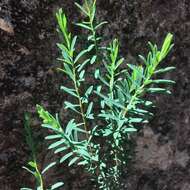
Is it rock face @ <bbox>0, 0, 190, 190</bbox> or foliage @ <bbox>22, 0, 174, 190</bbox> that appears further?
rock face @ <bbox>0, 0, 190, 190</bbox>

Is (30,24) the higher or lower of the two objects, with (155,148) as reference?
higher

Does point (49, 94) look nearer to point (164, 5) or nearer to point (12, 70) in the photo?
point (12, 70)

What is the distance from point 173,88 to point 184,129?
4.8 inches

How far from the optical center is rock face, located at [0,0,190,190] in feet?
2.91

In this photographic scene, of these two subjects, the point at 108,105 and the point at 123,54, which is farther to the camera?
the point at 123,54

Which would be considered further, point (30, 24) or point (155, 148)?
point (155, 148)

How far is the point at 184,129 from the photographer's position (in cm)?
110

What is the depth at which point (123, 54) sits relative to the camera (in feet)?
3.21

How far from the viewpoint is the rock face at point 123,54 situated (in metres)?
0.89

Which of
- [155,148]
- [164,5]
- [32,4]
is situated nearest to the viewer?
[32,4]

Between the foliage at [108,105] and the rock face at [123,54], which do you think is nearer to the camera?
the foliage at [108,105]

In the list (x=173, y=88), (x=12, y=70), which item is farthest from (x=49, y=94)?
(x=173, y=88)

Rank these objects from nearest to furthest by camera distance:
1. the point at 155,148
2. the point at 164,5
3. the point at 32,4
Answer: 1. the point at 32,4
2. the point at 164,5
3. the point at 155,148

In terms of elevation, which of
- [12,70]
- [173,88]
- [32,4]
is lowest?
[173,88]
